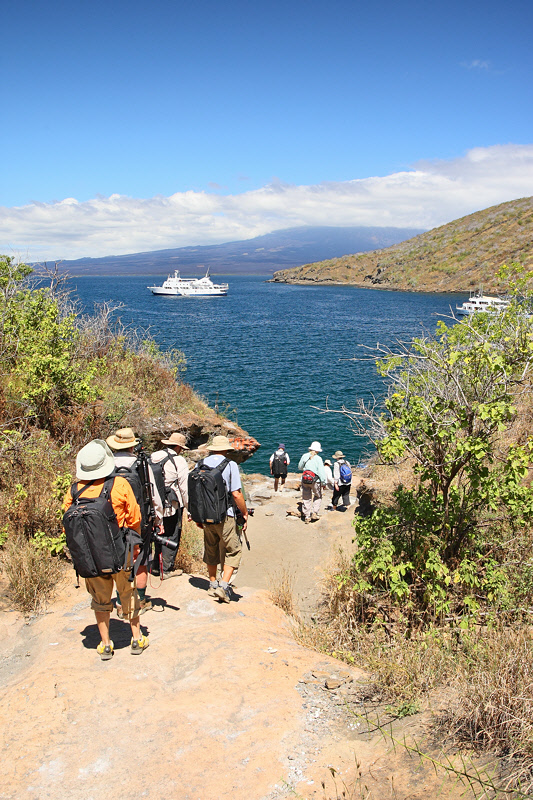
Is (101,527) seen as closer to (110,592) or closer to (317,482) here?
(110,592)

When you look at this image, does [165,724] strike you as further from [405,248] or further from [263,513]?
[405,248]

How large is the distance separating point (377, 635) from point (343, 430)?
1432 cm

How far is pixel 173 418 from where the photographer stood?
13.1 metres

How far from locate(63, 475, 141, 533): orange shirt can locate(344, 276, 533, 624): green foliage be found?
2615 mm

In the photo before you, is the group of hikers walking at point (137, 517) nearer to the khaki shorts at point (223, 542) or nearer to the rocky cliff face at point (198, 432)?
the khaki shorts at point (223, 542)

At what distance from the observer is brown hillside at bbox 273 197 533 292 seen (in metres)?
78.2

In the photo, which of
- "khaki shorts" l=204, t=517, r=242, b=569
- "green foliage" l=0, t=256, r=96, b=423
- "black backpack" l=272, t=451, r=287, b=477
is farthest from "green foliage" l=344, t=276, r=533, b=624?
"black backpack" l=272, t=451, r=287, b=477

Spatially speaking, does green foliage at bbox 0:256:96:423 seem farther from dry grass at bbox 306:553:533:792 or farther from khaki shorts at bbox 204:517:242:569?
dry grass at bbox 306:553:533:792

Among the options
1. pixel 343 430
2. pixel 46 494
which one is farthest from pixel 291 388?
pixel 46 494

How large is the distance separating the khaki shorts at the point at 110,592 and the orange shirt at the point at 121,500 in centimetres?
44

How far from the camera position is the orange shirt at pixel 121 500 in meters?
4.14

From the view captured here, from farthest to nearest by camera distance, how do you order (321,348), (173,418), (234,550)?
(321,348)
(173,418)
(234,550)

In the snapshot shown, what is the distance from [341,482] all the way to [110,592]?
7.48m

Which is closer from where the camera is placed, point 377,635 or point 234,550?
point 377,635
